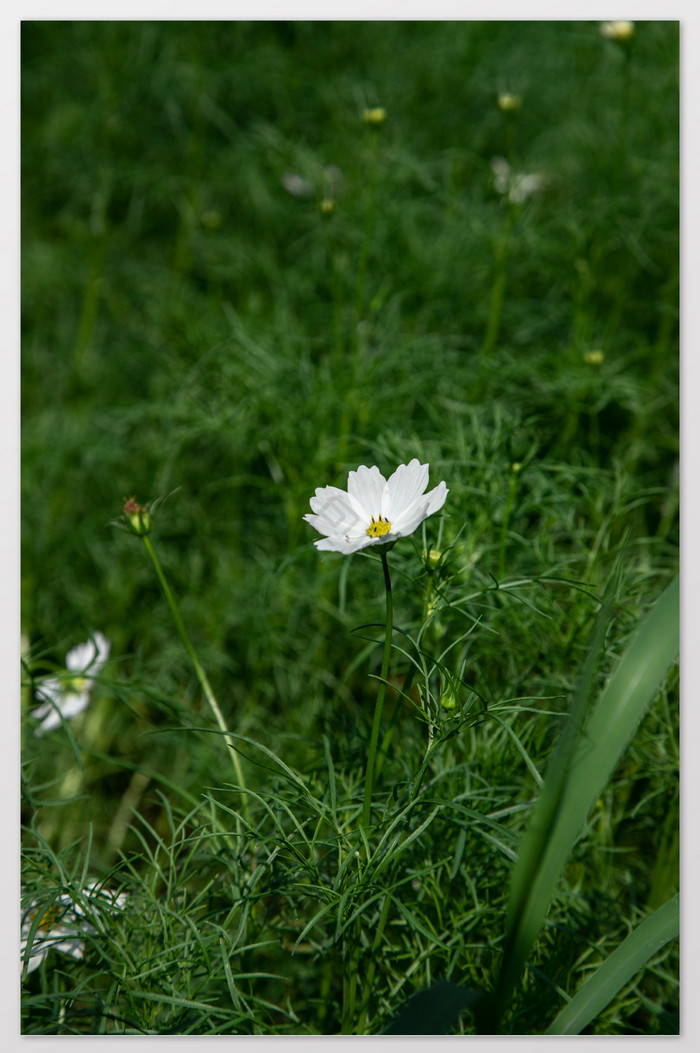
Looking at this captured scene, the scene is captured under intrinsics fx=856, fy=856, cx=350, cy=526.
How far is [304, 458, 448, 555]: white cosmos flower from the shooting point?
64 centimetres

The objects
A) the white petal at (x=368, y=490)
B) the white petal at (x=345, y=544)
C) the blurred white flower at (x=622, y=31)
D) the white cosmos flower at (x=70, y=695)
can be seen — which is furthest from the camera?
the blurred white flower at (x=622, y=31)

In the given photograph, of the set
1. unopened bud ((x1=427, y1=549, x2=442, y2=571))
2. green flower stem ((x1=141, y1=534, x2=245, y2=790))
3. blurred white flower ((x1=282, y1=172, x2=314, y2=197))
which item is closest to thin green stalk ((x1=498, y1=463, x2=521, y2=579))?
unopened bud ((x1=427, y1=549, x2=442, y2=571))

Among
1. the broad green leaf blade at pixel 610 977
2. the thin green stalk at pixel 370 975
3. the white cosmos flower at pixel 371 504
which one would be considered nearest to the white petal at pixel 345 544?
the white cosmos flower at pixel 371 504

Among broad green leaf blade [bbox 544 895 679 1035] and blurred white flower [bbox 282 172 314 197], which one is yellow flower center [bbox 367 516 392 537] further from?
blurred white flower [bbox 282 172 314 197]

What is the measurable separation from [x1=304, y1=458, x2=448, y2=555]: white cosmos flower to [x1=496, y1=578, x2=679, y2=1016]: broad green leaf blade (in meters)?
0.20

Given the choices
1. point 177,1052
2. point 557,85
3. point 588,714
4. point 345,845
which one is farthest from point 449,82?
point 177,1052

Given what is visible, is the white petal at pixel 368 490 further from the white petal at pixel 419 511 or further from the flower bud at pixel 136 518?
the flower bud at pixel 136 518

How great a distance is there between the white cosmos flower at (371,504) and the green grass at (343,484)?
0.06 meters

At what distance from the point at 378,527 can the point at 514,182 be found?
2.30 ft

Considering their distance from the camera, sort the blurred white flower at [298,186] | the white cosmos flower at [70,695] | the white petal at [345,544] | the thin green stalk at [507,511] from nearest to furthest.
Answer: the white petal at [345,544] → the thin green stalk at [507,511] → the white cosmos flower at [70,695] → the blurred white flower at [298,186]

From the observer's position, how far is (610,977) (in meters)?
0.68

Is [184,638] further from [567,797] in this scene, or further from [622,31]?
[622,31]

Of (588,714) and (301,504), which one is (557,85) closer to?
(301,504)

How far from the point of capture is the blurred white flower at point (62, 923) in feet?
2.36
